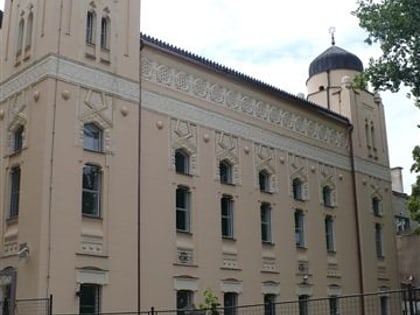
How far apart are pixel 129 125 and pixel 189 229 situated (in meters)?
4.33

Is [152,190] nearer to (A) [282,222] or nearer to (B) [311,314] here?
(A) [282,222]

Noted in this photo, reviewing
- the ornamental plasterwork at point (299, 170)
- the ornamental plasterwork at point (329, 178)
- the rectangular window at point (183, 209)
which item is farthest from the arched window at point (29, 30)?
the ornamental plasterwork at point (329, 178)

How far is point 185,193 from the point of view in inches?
943

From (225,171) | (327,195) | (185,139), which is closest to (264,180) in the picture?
(225,171)

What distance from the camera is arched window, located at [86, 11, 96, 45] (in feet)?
72.1

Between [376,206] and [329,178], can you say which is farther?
[376,206]

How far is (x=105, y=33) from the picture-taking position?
22609 millimetres

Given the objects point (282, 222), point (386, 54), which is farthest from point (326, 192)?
point (386, 54)

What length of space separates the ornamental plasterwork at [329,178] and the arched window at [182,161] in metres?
8.46

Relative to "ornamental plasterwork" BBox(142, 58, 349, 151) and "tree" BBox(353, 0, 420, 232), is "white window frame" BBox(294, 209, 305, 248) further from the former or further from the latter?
"tree" BBox(353, 0, 420, 232)

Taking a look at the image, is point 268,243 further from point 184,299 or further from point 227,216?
point 184,299

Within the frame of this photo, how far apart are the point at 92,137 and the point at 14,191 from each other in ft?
9.77

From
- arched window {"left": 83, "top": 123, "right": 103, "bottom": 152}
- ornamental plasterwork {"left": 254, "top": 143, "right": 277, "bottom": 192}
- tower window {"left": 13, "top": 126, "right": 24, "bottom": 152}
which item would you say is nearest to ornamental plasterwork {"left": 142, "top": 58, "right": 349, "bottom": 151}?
ornamental plasterwork {"left": 254, "top": 143, "right": 277, "bottom": 192}

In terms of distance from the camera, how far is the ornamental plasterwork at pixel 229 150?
2556 cm
